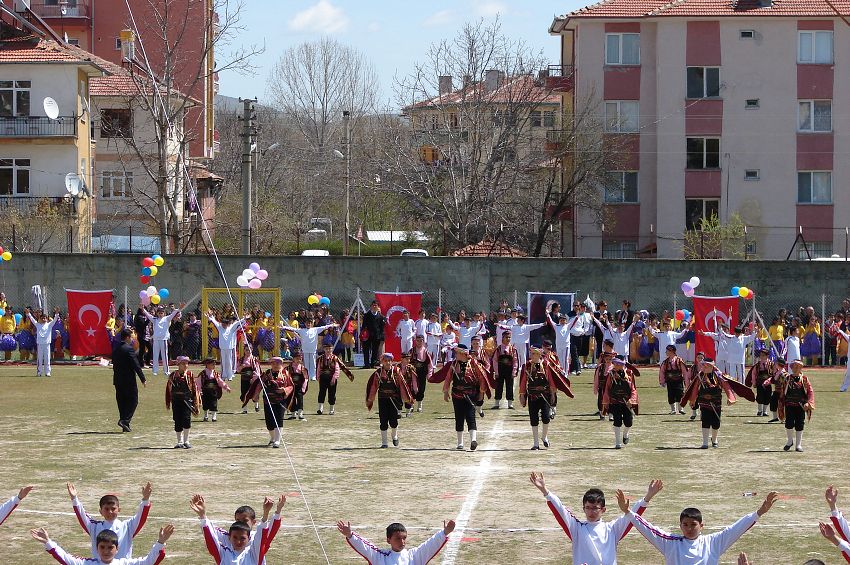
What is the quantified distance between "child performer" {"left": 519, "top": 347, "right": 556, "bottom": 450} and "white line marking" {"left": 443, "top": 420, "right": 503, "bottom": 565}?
903mm

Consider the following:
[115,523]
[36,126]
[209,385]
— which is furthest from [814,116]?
[115,523]

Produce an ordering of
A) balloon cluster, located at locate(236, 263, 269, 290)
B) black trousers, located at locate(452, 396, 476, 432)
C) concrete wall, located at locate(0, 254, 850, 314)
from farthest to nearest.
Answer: concrete wall, located at locate(0, 254, 850, 314) → balloon cluster, located at locate(236, 263, 269, 290) → black trousers, located at locate(452, 396, 476, 432)

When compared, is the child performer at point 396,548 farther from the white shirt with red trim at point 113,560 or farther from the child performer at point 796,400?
the child performer at point 796,400

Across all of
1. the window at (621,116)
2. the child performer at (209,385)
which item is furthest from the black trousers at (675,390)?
the window at (621,116)

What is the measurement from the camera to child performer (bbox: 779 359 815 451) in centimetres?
2117

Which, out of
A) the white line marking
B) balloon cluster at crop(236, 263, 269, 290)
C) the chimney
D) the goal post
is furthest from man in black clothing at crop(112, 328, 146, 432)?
the chimney

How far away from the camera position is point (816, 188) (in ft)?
174

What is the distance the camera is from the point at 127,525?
37.7ft

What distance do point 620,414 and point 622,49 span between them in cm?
3430

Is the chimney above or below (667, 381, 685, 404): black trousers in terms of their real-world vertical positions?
above

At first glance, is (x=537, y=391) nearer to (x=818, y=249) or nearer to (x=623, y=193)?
(x=818, y=249)

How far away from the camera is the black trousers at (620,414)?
A: 22.0 m

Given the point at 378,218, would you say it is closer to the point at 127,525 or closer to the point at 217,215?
the point at 217,215

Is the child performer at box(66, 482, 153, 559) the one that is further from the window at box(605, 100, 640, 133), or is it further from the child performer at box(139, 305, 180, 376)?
the window at box(605, 100, 640, 133)
